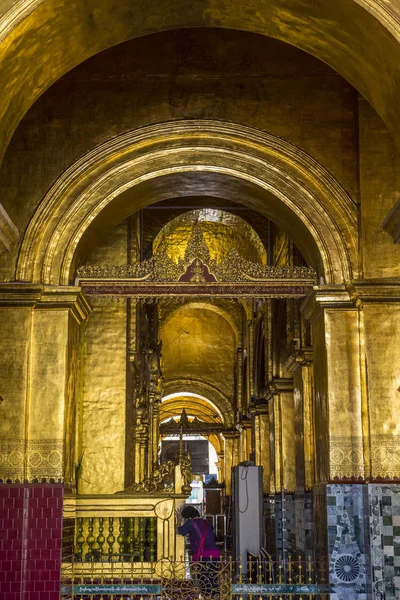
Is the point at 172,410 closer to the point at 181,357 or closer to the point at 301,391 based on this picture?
the point at 181,357

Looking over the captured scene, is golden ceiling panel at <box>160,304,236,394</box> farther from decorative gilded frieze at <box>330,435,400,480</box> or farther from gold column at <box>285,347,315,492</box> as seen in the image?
decorative gilded frieze at <box>330,435,400,480</box>

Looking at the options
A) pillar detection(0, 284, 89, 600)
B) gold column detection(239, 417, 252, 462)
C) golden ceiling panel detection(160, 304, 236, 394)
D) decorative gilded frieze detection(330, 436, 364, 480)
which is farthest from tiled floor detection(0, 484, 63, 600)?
golden ceiling panel detection(160, 304, 236, 394)

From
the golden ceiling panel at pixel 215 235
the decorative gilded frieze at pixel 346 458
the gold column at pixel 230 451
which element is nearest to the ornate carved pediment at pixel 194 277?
the decorative gilded frieze at pixel 346 458

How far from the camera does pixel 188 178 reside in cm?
1068

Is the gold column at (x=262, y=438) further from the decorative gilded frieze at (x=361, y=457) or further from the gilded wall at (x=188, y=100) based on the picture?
the gilded wall at (x=188, y=100)

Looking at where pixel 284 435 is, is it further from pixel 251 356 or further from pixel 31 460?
pixel 31 460

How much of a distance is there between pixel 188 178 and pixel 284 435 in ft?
22.3

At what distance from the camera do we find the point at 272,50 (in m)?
10.5

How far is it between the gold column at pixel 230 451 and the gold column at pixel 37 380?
18.5m

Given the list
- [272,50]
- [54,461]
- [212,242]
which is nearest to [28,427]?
[54,461]

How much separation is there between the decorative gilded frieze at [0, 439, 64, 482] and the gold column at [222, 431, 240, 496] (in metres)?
18.8

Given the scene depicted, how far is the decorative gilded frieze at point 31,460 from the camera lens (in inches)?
357

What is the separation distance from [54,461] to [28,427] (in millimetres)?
473

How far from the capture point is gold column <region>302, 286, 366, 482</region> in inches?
362
